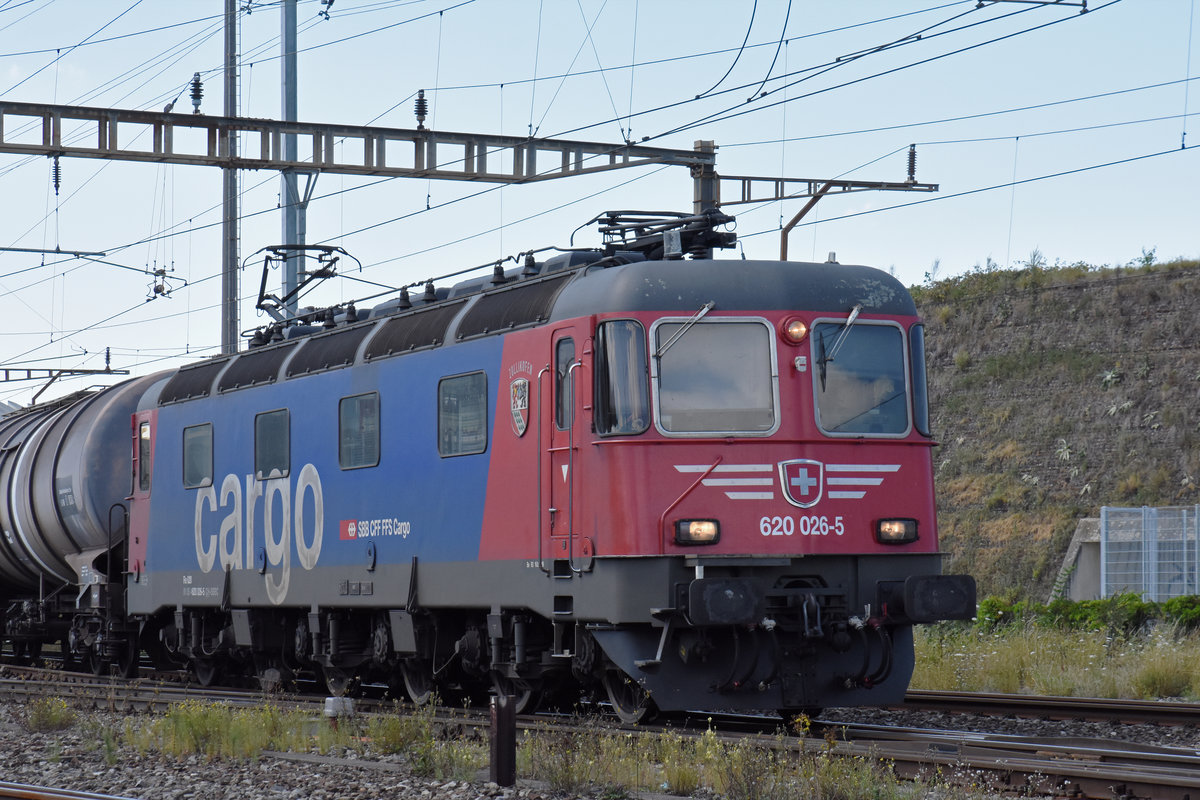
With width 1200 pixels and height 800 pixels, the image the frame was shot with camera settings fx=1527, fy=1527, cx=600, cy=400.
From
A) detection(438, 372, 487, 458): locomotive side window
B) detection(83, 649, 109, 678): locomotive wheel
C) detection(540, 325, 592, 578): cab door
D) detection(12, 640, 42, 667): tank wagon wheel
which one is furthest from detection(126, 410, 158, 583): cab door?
detection(540, 325, 592, 578): cab door

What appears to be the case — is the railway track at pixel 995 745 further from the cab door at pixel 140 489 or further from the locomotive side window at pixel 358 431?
the cab door at pixel 140 489

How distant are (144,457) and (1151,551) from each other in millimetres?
17286

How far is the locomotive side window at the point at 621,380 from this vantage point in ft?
36.6

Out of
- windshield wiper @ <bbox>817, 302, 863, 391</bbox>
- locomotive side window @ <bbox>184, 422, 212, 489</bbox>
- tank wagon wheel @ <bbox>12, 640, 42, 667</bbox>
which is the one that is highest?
windshield wiper @ <bbox>817, 302, 863, 391</bbox>

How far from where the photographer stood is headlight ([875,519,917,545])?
11477mm

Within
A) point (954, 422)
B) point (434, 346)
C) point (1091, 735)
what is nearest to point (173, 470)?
point (434, 346)

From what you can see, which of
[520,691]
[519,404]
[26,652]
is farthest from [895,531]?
[26,652]

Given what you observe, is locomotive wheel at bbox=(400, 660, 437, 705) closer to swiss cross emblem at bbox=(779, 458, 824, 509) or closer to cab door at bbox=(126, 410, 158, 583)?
swiss cross emblem at bbox=(779, 458, 824, 509)

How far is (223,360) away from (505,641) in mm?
6966

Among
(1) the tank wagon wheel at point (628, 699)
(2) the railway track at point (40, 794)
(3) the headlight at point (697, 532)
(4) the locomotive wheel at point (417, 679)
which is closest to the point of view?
(2) the railway track at point (40, 794)

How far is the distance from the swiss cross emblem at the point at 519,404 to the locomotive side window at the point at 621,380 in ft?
3.23

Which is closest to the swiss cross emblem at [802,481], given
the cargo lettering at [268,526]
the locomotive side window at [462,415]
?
the locomotive side window at [462,415]

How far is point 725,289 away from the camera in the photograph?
37.8 feet

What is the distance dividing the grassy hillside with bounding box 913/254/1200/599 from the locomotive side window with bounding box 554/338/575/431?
21.9m
